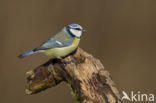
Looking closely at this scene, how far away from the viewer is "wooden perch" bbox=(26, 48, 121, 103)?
206 cm

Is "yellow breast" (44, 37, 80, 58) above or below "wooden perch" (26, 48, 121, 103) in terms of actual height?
above

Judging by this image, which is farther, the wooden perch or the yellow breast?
the yellow breast

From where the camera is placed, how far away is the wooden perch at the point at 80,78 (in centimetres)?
206

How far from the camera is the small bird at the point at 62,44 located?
230cm

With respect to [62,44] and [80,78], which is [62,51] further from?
[80,78]

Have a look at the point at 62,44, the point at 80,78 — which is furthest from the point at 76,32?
the point at 80,78

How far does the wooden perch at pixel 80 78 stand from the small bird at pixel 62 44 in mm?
36

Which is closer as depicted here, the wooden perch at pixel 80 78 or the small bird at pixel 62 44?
the wooden perch at pixel 80 78

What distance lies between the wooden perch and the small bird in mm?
36

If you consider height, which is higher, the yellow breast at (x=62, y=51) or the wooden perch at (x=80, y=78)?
the yellow breast at (x=62, y=51)

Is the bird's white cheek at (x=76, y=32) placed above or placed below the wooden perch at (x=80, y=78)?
above

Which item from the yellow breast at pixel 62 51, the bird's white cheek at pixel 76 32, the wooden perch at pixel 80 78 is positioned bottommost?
the wooden perch at pixel 80 78

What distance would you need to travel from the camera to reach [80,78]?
2.12 m

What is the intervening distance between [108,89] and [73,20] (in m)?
1.31
